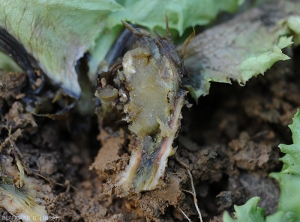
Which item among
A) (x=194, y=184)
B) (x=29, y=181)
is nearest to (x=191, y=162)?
(x=194, y=184)

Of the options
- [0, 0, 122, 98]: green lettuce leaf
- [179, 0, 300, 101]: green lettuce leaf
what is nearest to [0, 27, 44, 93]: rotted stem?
[0, 0, 122, 98]: green lettuce leaf

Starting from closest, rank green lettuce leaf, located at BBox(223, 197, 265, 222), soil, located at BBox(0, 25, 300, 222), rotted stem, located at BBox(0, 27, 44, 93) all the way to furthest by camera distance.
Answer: green lettuce leaf, located at BBox(223, 197, 265, 222) < soil, located at BBox(0, 25, 300, 222) < rotted stem, located at BBox(0, 27, 44, 93)

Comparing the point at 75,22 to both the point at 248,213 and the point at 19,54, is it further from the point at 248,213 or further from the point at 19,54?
the point at 248,213

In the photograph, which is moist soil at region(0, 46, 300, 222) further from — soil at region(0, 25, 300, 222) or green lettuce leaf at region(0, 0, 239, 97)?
green lettuce leaf at region(0, 0, 239, 97)

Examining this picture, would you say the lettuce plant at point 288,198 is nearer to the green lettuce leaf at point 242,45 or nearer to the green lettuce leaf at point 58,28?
the green lettuce leaf at point 242,45

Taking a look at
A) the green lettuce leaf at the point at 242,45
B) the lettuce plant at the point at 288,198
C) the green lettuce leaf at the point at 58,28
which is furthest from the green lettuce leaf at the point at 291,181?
the green lettuce leaf at the point at 58,28

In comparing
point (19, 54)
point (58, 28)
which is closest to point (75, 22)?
point (58, 28)

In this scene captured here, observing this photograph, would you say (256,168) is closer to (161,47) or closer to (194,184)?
(194,184)
